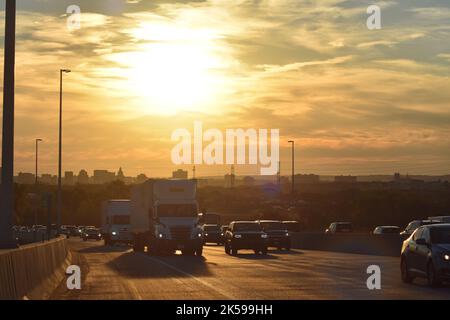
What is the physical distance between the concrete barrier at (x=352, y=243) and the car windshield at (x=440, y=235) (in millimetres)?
22521

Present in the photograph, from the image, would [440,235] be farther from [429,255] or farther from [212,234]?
[212,234]

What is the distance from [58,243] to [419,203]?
109 meters

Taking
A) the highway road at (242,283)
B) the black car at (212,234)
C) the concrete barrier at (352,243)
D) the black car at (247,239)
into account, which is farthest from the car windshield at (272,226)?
the highway road at (242,283)

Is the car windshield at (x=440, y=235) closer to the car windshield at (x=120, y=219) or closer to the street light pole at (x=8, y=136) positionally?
the street light pole at (x=8, y=136)

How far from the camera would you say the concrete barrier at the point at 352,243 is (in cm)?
5047

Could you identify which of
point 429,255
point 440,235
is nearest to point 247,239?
point 440,235

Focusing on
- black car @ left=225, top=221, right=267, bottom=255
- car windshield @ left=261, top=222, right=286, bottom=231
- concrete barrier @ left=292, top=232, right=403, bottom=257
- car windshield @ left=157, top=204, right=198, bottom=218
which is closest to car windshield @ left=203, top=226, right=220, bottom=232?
concrete barrier @ left=292, top=232, right=403, bottom=257

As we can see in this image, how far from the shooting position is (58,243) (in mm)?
32344

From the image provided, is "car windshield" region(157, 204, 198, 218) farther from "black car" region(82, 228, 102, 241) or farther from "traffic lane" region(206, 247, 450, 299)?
"black car" region(82, 228, 102, 241)

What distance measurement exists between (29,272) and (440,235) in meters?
11.6

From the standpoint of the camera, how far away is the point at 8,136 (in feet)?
72.3
